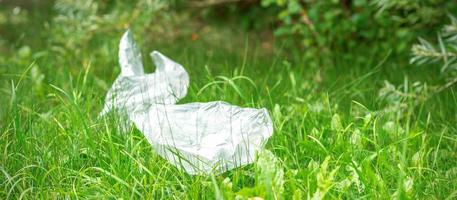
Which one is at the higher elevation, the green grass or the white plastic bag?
the white plastic bag

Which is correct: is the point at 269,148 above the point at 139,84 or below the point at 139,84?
below

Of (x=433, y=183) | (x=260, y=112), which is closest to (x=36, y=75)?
(x=260, y=112)

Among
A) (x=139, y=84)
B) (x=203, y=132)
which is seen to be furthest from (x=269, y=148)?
(x=139, y=84)

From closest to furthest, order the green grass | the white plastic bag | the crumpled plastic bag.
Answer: the green grass < the crumpled plastic bag < the white plastic bag

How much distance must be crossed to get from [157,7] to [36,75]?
98 centimetres

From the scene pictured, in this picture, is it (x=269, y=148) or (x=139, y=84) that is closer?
(x=269, y=148)

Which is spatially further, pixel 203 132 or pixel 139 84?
pixel 139 84

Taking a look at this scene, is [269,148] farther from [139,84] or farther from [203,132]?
[139,84]

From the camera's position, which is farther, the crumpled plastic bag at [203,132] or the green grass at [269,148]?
the crumpled plastic bag at [203,132]

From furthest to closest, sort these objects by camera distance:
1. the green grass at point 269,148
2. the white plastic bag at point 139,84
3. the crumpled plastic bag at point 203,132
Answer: the white plastic bag at point 139,84 → the crumpled plastic bag at point 203,132 → the green grass at point 269,148

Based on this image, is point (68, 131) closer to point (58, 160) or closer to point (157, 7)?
point (58, 160)

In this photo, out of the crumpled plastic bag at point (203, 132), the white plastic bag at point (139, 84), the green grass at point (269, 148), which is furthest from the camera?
the white plastic bag at point (139, 84)

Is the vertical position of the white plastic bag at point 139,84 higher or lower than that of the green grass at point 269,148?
higher

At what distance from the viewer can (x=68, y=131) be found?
2.28m
